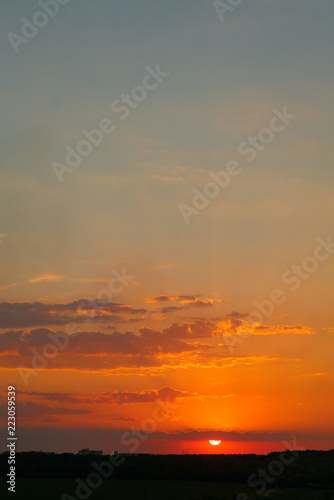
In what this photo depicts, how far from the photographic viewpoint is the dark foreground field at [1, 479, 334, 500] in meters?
40.0

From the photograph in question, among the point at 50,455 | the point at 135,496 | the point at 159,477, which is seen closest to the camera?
the point at 135,496

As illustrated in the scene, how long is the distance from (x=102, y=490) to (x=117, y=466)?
569 centimetres

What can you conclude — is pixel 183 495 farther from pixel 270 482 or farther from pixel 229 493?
pixel 270 482

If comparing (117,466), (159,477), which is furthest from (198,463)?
(117,466)

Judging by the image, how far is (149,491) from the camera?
138 feet

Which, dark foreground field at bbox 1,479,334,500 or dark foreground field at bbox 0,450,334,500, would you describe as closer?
dark foreground field at bbox 1,479,334,500

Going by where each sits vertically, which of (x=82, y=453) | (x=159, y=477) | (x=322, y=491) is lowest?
(x=322, y=491)

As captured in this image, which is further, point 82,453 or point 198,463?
point 82,453

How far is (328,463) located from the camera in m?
48.8

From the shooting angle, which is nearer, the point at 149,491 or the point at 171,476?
the point at 149,491

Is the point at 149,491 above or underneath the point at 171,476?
underneath

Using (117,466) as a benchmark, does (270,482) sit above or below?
below

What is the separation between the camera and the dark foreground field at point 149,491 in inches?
1574

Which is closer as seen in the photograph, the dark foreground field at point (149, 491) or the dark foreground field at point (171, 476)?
the dark foreground field at point (149, 491)
